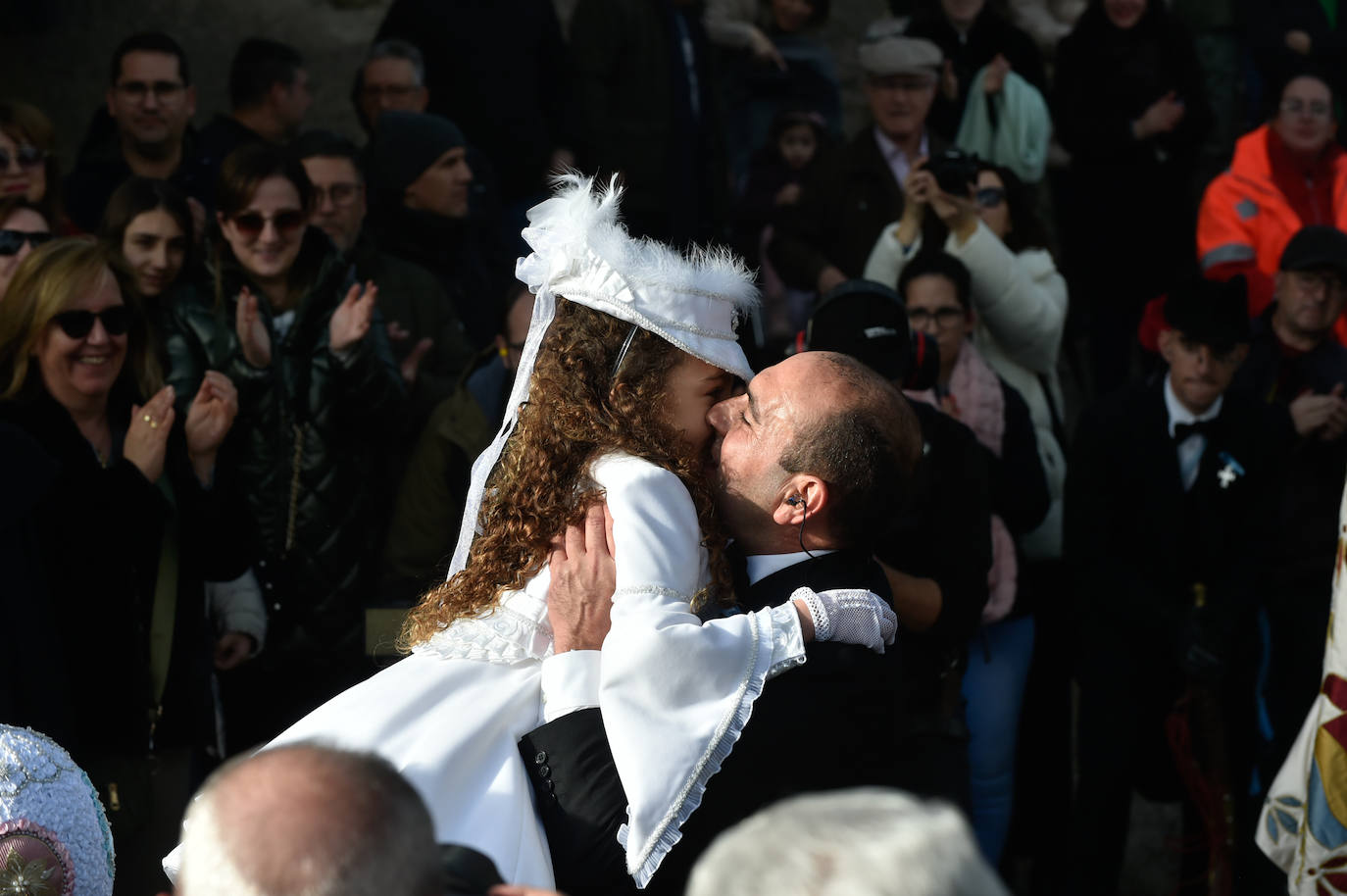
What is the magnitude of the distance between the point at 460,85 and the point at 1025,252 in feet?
9.12

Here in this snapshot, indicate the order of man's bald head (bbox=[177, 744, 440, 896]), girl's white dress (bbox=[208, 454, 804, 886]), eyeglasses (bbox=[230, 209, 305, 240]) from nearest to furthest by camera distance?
man's bald head (bbox=[177, 744, 440, 896]), girl's white dress (bbox=[208, 454, 804, 886]), eyeglasses (bbox=[230, 209, 305, 240])

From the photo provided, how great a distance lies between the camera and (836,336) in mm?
4355

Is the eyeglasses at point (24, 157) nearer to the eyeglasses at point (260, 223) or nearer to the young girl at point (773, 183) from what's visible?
the eyeglasses at point (260, 223)

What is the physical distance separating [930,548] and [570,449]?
1720 millimetres

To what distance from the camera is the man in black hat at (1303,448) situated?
529cm

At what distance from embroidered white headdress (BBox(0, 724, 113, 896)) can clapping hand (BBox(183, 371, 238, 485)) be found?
2.28 metres

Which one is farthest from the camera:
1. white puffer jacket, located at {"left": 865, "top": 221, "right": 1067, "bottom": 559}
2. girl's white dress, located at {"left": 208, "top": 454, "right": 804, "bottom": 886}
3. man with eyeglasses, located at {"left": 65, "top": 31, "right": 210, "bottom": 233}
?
man with eyeglasses, located at {"left": 65, "top": 31, "right": 210, "bottom": 233}

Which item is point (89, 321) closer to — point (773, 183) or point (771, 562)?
point (771, 562)

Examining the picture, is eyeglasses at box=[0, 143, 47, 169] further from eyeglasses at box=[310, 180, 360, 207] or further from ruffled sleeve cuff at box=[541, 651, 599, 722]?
ruffled sleeve cuff at box=[541, 651, 599, 722]

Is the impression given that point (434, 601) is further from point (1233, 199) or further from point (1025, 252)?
point (1233, 199)

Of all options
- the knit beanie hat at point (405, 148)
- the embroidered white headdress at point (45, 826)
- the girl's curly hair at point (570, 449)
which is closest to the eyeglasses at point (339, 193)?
the knit beanie hat at point (405, 148)

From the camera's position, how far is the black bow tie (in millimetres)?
5094

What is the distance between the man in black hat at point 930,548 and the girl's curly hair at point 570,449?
1336 millimetres

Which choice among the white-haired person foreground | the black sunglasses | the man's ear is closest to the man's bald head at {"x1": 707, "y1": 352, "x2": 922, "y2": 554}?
the man's ear
